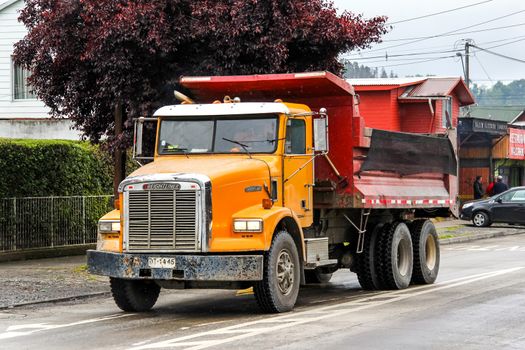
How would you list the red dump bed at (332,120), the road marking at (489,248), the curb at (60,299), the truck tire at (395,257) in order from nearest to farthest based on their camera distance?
the curb at (60,299), the red dump bed at (332,120), the truck tire at (395,257), the road marking at (489,248)

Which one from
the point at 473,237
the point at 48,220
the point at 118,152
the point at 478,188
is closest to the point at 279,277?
the point at 118,152

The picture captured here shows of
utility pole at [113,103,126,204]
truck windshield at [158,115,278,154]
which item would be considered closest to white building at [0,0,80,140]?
utility pole at [113,103,126,204]

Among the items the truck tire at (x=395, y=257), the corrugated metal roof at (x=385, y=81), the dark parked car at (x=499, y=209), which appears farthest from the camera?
the corrugated metal roof at (x=385, y=81)

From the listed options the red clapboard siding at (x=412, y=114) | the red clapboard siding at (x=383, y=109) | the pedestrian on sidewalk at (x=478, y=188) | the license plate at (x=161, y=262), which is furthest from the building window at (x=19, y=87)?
the license plate at (x=161, y=262)

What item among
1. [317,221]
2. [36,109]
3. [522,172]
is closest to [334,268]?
[317,221]

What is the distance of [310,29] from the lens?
18.1 meters

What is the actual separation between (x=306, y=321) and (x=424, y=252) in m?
5.87

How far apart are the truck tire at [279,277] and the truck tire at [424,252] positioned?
4281mm

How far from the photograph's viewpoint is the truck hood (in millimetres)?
12898

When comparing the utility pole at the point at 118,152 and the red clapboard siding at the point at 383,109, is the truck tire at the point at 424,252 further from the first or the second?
the red clapboard siding at the point at 383,109

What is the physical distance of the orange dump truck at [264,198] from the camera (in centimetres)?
1270

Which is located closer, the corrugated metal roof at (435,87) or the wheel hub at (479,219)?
the wheel hub at (479,219)

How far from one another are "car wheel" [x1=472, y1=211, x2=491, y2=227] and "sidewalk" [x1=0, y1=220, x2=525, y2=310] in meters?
18.0

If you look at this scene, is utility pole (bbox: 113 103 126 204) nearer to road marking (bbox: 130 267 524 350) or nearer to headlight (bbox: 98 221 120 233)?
headlight (bbox: 98 221 120 233)
